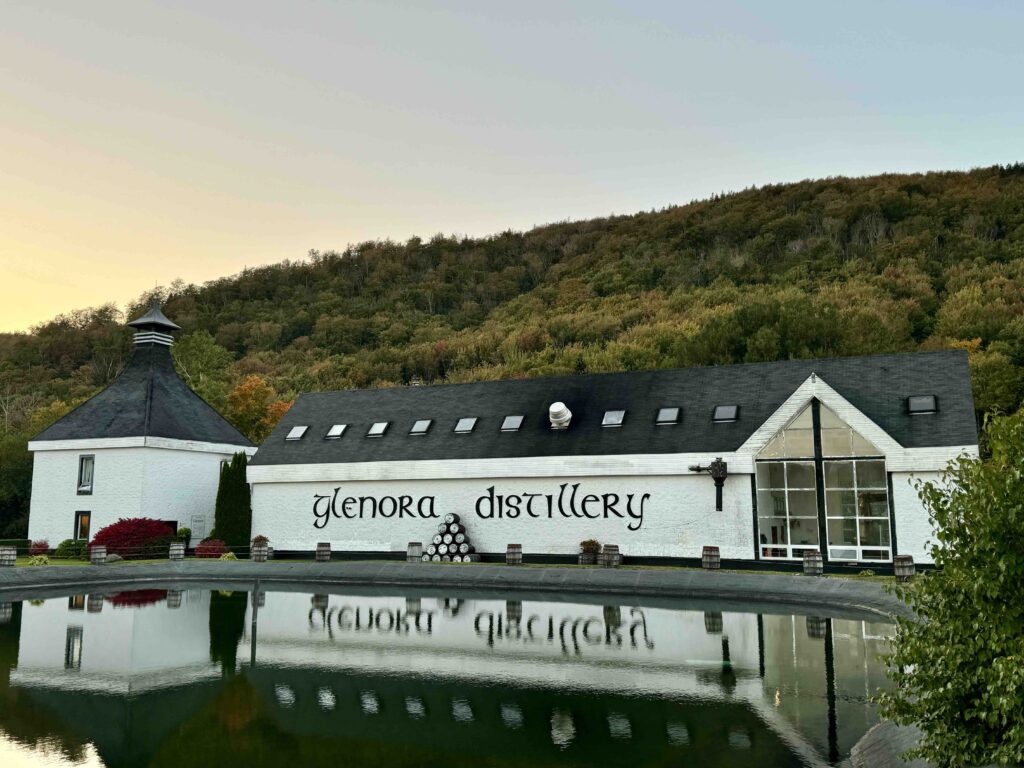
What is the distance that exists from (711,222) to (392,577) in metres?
103

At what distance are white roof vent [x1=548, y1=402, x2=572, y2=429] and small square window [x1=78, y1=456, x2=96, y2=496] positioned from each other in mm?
22021

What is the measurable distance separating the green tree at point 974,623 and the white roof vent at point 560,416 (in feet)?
93.4

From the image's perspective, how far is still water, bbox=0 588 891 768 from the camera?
35.2 feet

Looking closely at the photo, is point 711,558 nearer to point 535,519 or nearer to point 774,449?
point 774,449

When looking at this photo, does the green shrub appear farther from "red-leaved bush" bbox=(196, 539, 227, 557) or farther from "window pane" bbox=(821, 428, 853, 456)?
"window pane" bbox=(821, 428, 853, 456)

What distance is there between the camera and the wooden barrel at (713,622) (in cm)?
1938

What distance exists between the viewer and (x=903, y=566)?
2800 centimetres

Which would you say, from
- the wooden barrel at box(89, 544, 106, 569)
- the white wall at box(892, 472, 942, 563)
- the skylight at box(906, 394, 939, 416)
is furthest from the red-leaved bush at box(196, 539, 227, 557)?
the skylight at box(906, 394, 939, 416)

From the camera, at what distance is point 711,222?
124500 millimetres

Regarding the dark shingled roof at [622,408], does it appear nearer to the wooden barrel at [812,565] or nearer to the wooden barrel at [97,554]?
the wooden barrel at [812,565]

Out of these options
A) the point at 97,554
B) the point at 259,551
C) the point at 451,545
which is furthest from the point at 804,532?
the point at 97,554

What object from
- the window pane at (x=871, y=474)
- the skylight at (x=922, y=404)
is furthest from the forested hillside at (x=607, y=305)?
the window pane at (x=871, y=474)

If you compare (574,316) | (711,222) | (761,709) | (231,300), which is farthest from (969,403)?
(231,300)

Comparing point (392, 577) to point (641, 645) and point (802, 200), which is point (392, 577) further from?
A: point (802, 200)
